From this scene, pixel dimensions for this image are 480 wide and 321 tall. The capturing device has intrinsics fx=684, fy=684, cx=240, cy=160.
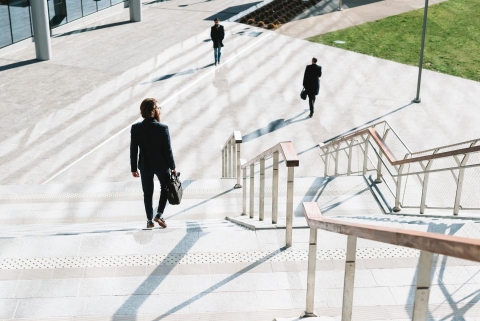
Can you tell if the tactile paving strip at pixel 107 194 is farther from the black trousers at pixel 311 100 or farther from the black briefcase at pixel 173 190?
the black trousers at pixel 311 100

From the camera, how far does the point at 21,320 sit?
16.6 feet

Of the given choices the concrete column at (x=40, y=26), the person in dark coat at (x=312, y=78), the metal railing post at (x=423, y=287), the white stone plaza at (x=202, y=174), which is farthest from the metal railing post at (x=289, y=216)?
Answer: the concrete column at (x=40, y=26)

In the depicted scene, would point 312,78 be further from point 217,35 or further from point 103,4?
point 103,4

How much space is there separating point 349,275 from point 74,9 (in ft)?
76.2

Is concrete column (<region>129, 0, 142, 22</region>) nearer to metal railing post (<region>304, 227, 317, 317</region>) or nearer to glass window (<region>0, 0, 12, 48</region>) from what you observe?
glass window (<region>0, 0, 12, 48</region>)

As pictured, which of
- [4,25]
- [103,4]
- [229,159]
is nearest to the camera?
[229,159]

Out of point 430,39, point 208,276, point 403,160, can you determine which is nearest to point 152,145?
point 208,276

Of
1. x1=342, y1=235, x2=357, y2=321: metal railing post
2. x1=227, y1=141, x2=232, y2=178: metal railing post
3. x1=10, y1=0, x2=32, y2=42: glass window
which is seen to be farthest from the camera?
x1=10, y1=0, x2=32, y2=42: glass window

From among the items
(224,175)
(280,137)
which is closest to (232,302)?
(224,175)

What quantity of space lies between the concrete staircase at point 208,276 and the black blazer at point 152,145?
0.82 meters

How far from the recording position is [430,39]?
81.3ft

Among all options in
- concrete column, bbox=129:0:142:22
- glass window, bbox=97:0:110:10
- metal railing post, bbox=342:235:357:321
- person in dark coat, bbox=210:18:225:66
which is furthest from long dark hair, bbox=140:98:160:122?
glass window, bbox=97:0:110:10

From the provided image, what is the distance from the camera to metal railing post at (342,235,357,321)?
369cm

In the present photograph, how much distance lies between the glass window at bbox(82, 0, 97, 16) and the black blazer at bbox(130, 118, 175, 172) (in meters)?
19.7
